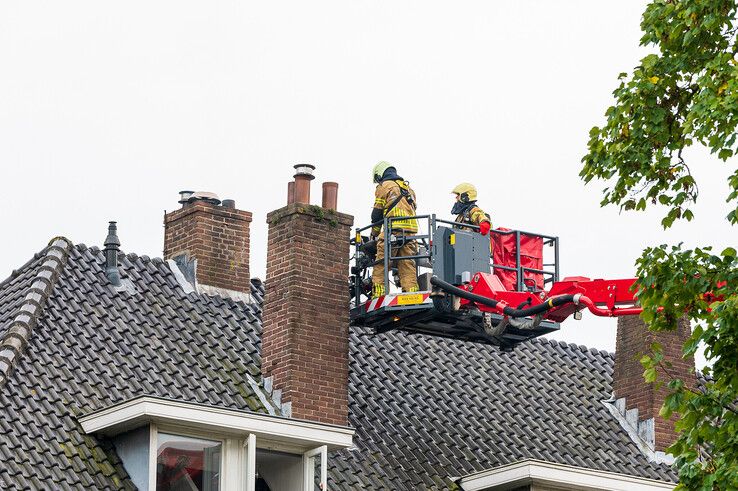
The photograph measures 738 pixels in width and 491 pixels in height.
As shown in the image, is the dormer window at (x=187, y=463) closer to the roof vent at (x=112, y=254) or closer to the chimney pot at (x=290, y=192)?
the roof vent at (x=112, y=254)

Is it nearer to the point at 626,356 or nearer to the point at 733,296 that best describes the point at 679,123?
the point at 733,296

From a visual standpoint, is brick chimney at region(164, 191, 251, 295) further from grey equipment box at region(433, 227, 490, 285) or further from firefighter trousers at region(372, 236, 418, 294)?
grey equipment box at region(433, 227, 490, 285)

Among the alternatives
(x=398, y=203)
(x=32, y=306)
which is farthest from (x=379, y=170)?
(x=32, y=306)

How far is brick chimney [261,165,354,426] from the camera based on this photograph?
76.8 ft

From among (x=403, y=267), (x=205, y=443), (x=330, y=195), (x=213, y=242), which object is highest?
(x=330, y=195)

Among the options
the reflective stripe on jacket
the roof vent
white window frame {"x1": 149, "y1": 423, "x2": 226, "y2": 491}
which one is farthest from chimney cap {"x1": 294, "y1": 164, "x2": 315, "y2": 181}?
white window frame {"x1": 149, "y1": 423, "x2": 226, "y2": 491}

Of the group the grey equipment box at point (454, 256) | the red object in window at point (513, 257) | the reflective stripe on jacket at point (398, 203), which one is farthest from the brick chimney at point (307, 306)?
the red object in window at point (513, 257)

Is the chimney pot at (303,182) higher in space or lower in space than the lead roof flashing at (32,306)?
higher

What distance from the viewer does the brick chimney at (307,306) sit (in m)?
23.4

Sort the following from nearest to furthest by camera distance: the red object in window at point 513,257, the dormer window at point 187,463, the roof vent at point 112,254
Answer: the dormer window at point 187,463
the roof vent at point 112,254
the red object in window at point 513,257

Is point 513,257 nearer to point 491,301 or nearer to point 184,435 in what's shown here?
point 491,301

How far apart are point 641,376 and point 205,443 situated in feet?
30.2

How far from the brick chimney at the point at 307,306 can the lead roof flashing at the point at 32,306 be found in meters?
2.83

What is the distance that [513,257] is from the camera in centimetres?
2564
